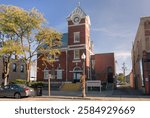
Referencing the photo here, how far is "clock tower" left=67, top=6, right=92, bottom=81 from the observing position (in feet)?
140

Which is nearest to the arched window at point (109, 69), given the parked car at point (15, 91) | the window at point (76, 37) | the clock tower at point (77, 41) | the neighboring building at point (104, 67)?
the neighboring building at point (104, 67)

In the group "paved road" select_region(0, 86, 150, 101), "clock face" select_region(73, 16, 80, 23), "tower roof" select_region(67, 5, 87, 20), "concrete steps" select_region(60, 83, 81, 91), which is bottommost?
"paved road" select_region(0, 86, 150, 101)

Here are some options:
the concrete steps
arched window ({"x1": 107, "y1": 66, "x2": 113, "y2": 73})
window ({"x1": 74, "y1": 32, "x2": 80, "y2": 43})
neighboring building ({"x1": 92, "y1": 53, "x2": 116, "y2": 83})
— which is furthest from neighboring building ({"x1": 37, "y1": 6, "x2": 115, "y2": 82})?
the concrete steps

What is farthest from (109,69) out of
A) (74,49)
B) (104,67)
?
(74,49)

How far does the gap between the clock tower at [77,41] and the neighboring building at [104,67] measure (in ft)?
14.9

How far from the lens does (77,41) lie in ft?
142

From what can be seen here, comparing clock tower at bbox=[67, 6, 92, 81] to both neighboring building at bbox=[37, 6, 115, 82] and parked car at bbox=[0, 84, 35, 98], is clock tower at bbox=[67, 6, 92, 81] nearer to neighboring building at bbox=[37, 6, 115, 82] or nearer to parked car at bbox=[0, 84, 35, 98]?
neighboring building at bbox=[37, 6, 115, 82]

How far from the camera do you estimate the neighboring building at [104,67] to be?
46.7 metres

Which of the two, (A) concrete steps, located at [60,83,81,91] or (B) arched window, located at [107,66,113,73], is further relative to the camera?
(B) arched window, located at [107,66,113,73]

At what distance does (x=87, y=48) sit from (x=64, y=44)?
17.7 feet

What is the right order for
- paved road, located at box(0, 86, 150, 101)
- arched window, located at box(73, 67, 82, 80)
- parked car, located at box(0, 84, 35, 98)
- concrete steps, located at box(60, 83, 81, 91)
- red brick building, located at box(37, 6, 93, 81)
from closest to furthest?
paved road, located at box(0, 86, 150, 101)
parked car, located at box(0, 84, 35, 98)
concrete steps, located at box(60, 83, 81, 91)
arched window, located at box(73, 67, 82, 80)
red brick building, located at box(37, 6, 93, 81)

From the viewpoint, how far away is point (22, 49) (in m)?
33.5

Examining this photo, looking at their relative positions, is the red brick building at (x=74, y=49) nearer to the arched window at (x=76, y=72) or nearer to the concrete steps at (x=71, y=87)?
the arched window at (x=76, y=72)

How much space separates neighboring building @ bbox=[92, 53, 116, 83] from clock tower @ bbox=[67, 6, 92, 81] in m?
4.55
